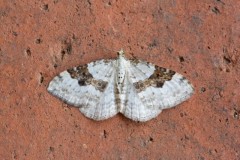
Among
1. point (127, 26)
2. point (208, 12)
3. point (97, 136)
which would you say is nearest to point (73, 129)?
point (97, 136)

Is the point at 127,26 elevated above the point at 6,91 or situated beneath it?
elevated above

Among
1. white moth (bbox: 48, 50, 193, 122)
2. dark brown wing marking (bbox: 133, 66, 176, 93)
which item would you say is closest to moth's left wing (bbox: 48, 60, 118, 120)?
white moth (bbox: 48, 50, 193, 122)

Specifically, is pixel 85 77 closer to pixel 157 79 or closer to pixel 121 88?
pixel 121 88

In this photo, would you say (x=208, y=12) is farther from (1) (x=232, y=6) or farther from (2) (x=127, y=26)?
(2) (x=127, y=26)

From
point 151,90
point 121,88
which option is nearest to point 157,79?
point 151,90

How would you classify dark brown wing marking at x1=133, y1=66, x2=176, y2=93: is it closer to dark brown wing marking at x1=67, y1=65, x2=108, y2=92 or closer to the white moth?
the white moth

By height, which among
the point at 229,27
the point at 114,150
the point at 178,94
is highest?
the point at 229,27

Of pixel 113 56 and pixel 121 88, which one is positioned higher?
pixel 113 56
